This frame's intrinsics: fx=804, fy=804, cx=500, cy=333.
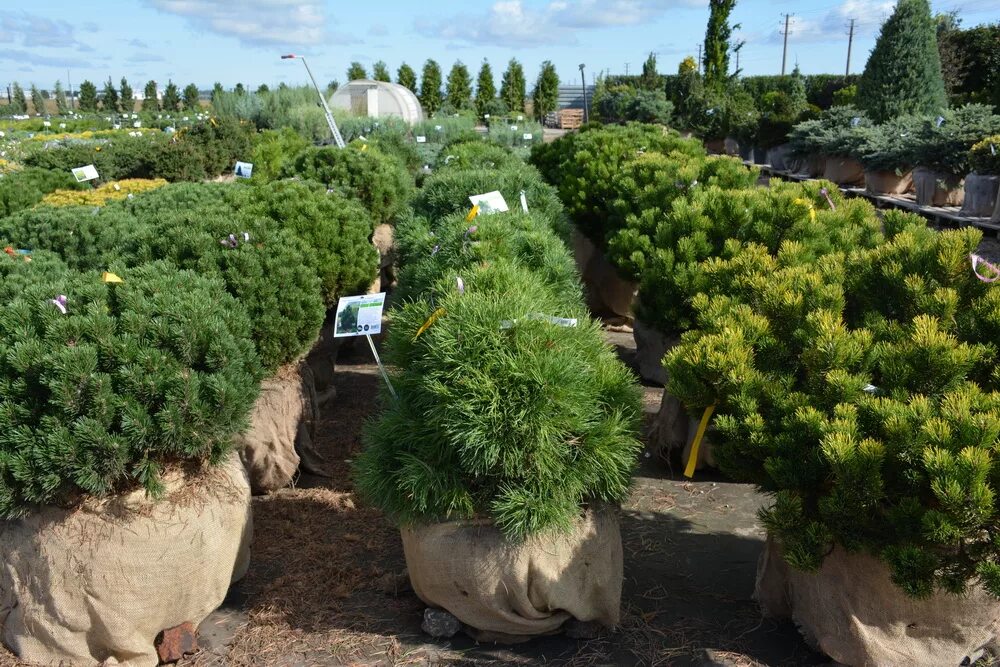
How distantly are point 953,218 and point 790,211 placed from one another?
21.6 feet

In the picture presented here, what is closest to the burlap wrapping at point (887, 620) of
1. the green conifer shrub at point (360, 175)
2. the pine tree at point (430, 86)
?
the green conifer shrub at point (360, 175)

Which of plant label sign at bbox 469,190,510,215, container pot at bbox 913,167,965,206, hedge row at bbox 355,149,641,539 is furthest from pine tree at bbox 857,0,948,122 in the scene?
hedge row at bbox 355,149,641,539

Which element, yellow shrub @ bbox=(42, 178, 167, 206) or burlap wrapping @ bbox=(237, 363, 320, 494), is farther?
yellow shrub @ bbox=(42, 178, 167, 206)

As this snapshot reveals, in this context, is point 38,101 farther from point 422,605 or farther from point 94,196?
point 422,605

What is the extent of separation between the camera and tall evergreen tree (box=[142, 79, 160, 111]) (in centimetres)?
3469

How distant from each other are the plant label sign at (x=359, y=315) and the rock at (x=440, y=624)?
1188mm

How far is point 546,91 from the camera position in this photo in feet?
118

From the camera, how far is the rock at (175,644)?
9.30 feet

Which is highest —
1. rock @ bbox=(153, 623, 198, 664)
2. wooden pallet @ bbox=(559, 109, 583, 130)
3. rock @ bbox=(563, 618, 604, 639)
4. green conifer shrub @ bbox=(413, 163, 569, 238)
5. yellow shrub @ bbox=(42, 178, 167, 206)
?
wooden pallet @ bbox=(559, 109, 583, 130)

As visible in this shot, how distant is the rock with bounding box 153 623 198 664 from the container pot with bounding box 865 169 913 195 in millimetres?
11882

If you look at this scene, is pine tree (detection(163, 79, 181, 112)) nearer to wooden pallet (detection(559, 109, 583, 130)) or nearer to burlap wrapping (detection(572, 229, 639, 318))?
wooden pallet (detection(559, 109, 583, 130))

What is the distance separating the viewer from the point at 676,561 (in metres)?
3.43

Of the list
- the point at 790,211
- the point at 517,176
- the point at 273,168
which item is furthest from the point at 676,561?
the point at 273,168

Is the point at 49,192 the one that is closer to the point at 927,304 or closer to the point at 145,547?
the point at 145,547
